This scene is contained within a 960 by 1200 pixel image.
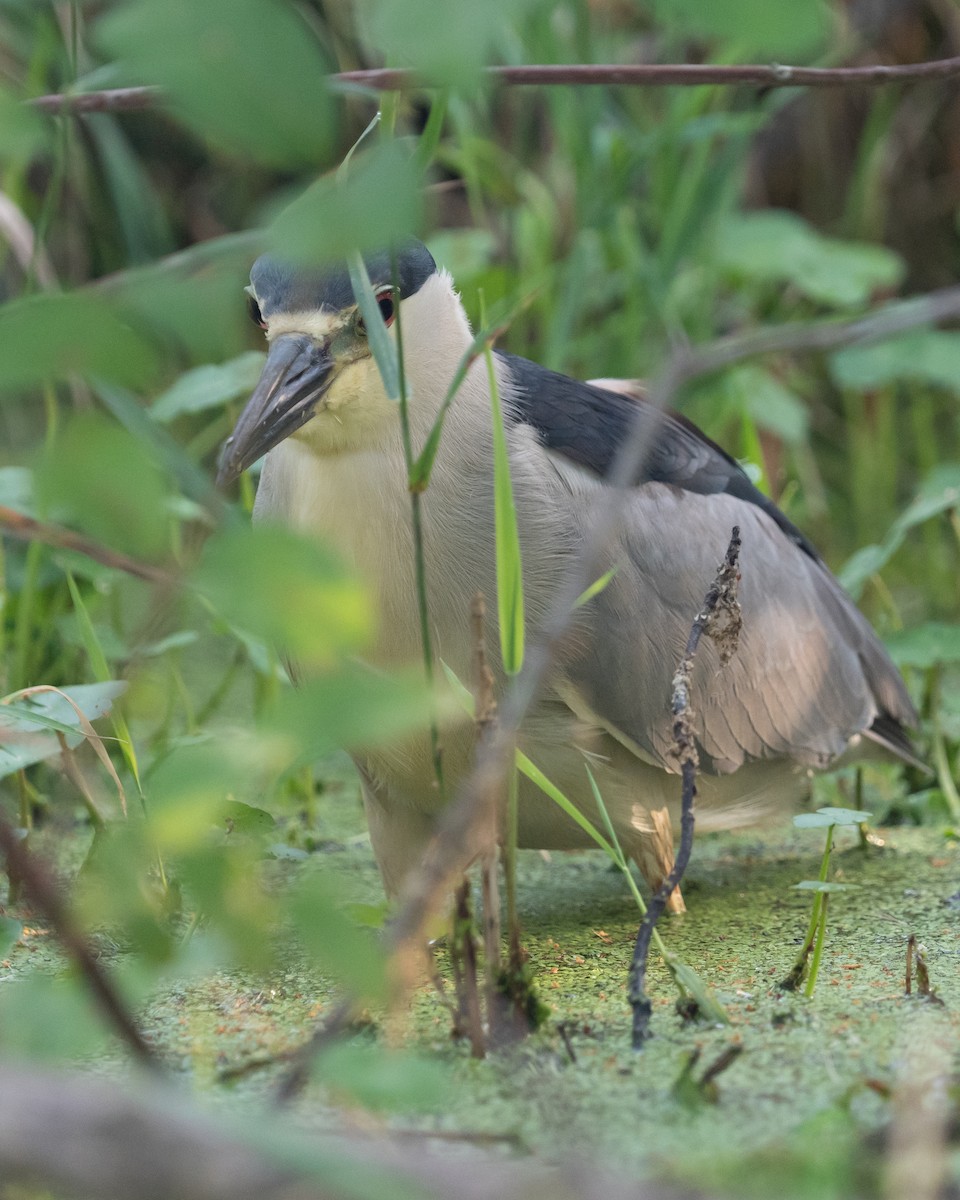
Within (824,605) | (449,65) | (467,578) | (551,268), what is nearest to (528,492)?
(467,578)

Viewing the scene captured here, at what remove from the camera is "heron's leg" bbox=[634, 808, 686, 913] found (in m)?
2.27

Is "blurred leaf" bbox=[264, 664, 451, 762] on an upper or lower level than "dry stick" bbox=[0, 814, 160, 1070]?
upper

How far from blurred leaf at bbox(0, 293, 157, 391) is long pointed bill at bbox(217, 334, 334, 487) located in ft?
2.83

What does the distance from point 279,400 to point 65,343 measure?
37.9 inches

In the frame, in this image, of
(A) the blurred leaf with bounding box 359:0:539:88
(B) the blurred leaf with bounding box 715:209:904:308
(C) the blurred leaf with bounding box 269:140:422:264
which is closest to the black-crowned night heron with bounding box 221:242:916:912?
(C) the blurred leaf with bounding box 269:140:422:264

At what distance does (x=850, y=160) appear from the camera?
206 inches

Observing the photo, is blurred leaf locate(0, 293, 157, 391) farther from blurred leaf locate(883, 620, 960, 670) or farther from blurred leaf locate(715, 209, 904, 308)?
blurred leaf locate(715, 209, 904, 308)

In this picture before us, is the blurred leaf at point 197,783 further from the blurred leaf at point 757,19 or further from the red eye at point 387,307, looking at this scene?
the red eye at point 387,307

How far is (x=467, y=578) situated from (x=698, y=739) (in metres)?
0.51

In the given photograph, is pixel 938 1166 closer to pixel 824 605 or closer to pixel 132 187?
pixel 824 605

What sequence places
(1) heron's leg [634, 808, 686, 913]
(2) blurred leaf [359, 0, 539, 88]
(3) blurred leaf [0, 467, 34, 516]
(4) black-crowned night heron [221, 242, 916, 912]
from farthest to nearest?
1. (3) blurred leaf [0, 467, 34, 516]
2. (1) heron's leg [634, 808, 686, 913]
3. (4) black-crowned night heron [221, 242, 916, 912]
4. (2) blurred leaf [359, 0, 539, 88]

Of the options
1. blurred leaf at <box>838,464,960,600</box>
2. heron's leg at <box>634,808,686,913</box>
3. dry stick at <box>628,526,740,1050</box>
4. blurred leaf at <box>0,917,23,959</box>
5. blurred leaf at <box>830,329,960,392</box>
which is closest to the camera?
dry stick at <box>628,526,740,1050</box>

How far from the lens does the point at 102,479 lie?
3.23ft

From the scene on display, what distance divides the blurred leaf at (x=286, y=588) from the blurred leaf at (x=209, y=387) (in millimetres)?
1625
